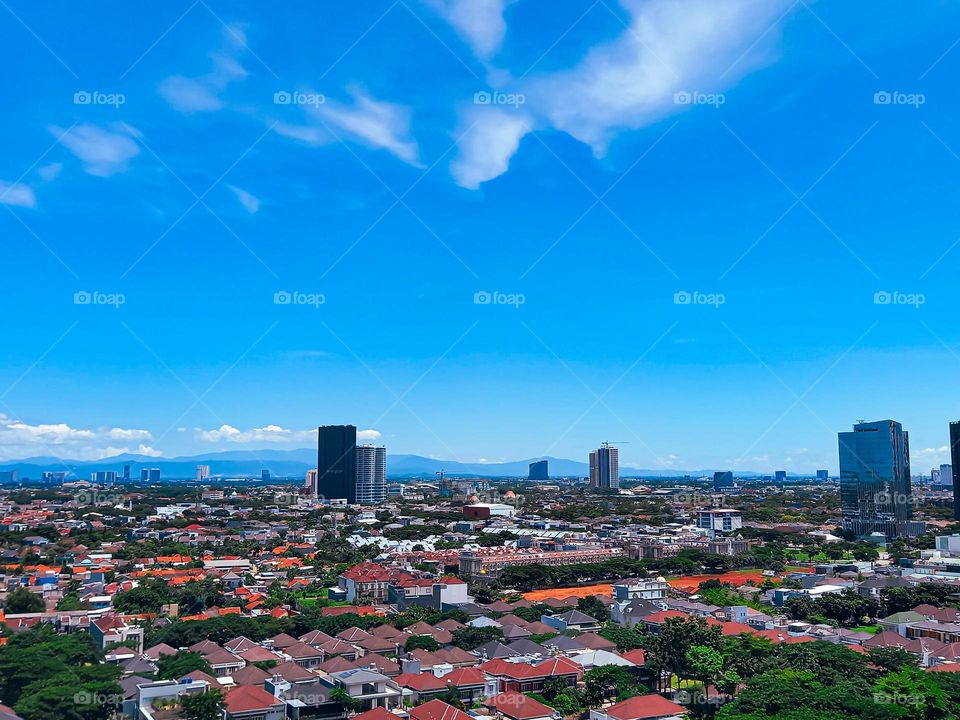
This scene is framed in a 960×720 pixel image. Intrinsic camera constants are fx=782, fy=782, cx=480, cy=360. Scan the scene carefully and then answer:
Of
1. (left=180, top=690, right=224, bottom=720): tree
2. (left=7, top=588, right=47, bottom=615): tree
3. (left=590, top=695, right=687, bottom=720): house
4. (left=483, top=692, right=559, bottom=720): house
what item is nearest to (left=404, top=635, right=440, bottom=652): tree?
(left=483, top=692, right=559, bottom=720): house

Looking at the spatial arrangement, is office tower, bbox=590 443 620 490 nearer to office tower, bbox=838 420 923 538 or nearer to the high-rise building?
the high-rise building

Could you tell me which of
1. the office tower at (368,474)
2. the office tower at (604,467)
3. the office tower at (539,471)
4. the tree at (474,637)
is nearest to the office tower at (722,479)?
the office tower at (604,467)

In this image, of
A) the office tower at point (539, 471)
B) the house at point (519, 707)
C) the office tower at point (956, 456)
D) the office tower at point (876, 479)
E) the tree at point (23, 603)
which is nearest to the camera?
the house at point (519, 707)

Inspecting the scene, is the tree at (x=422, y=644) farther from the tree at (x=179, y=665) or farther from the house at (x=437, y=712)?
the tree at (x=179, y=665)

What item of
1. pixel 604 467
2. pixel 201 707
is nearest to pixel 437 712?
pixel 201 707

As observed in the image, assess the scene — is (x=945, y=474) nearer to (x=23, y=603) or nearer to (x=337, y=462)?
(x=337, y=462)
